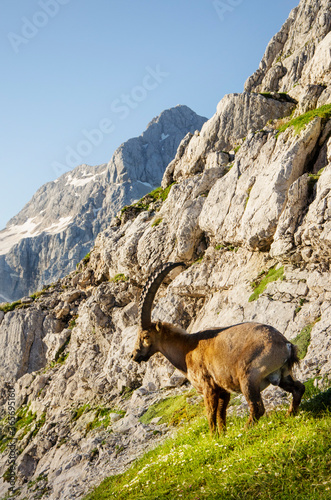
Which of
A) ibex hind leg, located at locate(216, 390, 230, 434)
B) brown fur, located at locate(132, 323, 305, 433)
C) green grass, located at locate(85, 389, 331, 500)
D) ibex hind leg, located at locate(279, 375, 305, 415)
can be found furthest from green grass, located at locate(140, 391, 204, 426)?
ibex hind leg, located at locate(279, 375, 305, 415)

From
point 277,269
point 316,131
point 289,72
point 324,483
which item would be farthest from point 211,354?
point 289,72

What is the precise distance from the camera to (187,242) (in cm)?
3184

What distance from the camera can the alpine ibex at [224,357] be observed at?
9188mm

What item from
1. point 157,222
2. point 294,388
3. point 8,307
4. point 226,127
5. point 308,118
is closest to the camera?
point 294,388

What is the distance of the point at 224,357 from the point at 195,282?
19322 mm

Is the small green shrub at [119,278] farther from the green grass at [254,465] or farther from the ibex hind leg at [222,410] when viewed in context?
the green grass at [254,465]

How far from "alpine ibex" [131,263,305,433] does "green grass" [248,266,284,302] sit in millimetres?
11318

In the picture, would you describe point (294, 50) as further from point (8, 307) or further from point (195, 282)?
point (8, 307)

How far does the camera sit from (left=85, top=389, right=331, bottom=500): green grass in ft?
20.7

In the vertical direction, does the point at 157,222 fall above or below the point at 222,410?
above

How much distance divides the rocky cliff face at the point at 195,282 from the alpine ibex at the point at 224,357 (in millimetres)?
2616

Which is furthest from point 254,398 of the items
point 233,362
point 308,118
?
point 308,118

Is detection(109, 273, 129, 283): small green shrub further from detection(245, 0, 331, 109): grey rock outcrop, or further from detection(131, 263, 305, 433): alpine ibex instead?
detection(131, 263, 305, 433): alpine ibex

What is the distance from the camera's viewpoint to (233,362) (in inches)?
387
